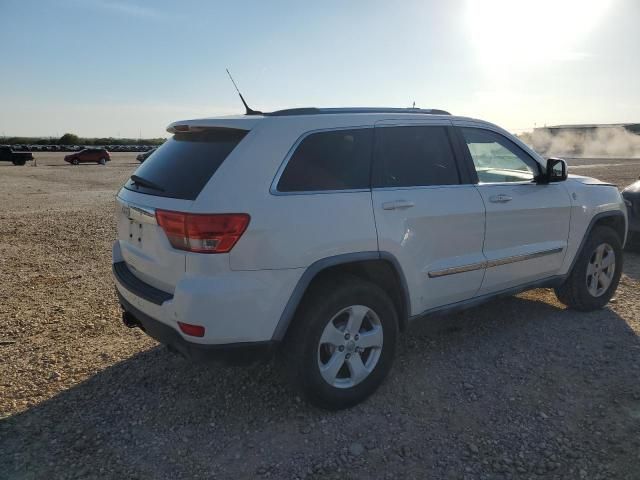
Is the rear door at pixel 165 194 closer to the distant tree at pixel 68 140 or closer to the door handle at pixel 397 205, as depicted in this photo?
the door handle at pixel 397 205

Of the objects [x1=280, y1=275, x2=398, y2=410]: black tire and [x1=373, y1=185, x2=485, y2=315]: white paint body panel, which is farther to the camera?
[x1=373, y1=185, x2=485, y2=315]: white paint body panel

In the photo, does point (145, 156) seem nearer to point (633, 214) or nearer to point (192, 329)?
point (192, 329)

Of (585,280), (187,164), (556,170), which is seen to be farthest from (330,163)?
(585,280)

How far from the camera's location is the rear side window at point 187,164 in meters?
2.86

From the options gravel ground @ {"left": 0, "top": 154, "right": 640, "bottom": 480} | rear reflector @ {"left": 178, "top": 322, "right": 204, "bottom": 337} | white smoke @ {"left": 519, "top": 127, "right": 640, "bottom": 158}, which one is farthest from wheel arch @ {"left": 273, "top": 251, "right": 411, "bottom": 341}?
white smoke @ {"left": 519, "top": 127, "right": 640, "bottom": 158}

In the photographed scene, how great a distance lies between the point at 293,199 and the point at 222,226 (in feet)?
1.47

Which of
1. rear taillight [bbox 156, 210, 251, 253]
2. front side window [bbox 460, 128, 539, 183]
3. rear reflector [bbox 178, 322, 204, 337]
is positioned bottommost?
rear reflector [bbox 178, 322, 204, 337]

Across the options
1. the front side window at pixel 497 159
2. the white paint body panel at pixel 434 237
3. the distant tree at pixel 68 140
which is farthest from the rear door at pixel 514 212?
the distant tree at pixel 68 140

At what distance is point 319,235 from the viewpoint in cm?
290

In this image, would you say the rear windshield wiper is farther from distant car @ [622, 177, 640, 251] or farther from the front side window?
distant car @ [622, 177, 640, 251]

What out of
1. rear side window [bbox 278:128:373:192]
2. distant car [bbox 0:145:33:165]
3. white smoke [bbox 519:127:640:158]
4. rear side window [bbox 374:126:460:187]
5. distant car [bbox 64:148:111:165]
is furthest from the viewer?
white smoke [bbox 519:127:640:158]

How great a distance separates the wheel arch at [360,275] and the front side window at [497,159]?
1.15 metres

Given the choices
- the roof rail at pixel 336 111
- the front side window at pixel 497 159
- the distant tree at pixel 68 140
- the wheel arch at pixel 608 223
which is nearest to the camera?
the roof rail at pixel 336 111

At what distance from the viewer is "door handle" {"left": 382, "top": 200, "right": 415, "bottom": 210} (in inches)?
126
